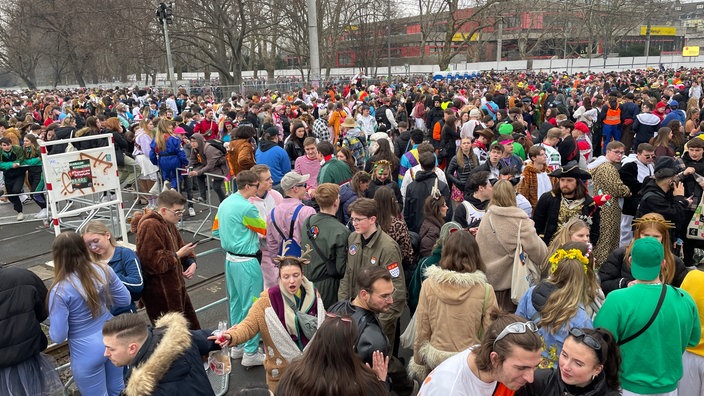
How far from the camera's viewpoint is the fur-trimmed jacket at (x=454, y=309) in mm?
3746

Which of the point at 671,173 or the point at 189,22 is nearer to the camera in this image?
the point at 671,173

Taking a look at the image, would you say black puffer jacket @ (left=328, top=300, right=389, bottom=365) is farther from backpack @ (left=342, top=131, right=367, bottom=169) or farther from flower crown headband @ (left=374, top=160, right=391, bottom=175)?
backpack @ (left=342, top=131, right=367, bottom=169)

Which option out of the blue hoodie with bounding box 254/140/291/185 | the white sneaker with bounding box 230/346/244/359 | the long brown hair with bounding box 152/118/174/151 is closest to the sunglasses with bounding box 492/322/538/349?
the white sneaker with bounding box 230/346/244/359

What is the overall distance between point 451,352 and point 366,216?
4.20 feet

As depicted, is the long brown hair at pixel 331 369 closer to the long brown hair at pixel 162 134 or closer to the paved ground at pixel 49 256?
the paved ground at pixel 49 256

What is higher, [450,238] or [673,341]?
[450,238]

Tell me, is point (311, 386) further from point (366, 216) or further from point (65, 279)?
point (65, 279)

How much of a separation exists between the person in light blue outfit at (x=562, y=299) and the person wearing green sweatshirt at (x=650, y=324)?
6.1 inches

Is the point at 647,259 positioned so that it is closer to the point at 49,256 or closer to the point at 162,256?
the point at 162,256

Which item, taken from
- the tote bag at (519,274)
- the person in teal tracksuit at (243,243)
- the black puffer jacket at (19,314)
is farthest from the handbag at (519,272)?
the black puffer jacket at (19,314)

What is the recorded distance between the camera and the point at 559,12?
6041 centimetres

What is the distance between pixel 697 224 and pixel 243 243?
5293mm

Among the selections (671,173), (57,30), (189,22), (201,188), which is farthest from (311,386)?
(57,30)

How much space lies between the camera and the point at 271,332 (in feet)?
12.0
